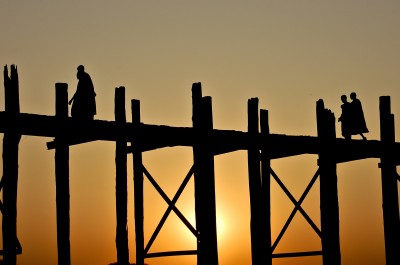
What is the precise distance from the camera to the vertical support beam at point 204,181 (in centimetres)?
1445

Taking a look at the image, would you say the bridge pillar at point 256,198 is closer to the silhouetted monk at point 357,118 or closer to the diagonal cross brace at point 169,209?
the diagonal cross brace at point 169,209

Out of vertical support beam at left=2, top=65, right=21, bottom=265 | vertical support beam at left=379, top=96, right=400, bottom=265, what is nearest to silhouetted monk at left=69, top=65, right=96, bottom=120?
vertical support beam at left=2, top=65, right=21, bottom=265

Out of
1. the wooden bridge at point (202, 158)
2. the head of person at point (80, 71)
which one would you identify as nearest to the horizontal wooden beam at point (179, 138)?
the wooden bridge at point (202, 158)

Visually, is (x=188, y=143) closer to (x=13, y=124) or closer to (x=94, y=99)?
(x=94, y=99)

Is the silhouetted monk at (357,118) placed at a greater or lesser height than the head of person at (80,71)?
lesser

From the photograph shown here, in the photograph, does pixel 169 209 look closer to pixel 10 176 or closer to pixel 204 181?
pixel 204 181

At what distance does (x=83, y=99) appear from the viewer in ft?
47.9

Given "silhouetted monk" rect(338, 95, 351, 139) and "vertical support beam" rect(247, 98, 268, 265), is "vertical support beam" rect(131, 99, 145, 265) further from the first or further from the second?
"silhouetted monk" rect(338, 95, 351, 139)

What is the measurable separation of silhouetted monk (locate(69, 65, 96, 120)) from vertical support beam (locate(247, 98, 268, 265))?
2700 millimetres

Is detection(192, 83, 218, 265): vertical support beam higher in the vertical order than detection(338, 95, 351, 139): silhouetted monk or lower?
lower

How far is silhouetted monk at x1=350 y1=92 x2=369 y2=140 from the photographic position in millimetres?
17609

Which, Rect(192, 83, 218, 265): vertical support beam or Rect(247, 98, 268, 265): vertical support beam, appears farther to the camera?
Rect(247, 98, 268, 265): vertical support beam

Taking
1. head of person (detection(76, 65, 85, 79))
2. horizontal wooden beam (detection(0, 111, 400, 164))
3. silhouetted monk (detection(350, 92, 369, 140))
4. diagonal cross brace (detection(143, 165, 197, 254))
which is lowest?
diagonal cross brace (detection(143, 165, 197, 254))

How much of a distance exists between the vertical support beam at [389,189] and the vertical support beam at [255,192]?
2760 mm
